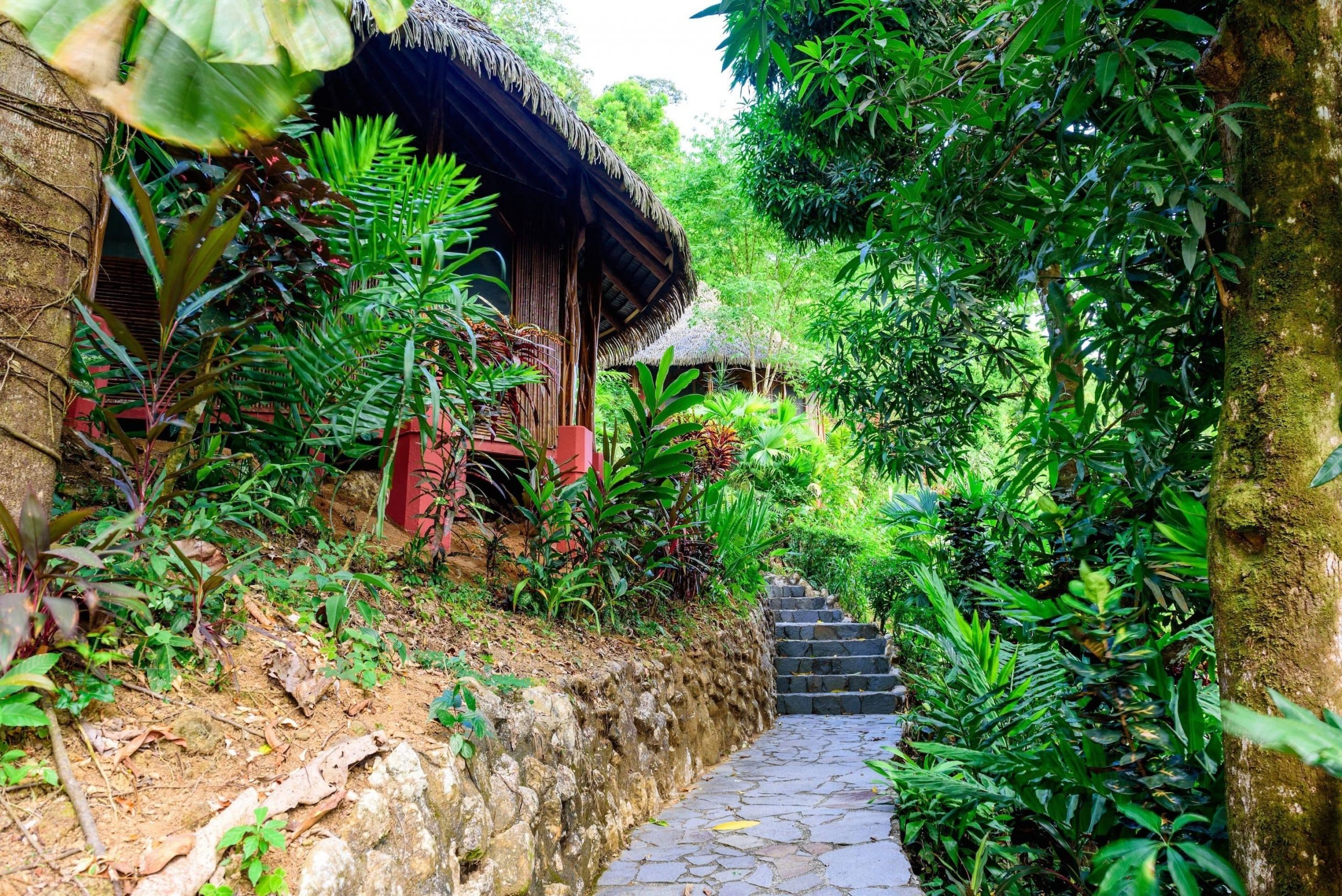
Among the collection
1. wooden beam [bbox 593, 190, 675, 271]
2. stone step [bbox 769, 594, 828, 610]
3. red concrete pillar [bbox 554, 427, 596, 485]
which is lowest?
stone step [bbox 769, 594, 828, 610]

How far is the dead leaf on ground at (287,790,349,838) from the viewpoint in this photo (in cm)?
155

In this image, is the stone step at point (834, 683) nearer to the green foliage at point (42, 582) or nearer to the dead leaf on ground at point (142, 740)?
the dead leaf on ground at point (142, 740)

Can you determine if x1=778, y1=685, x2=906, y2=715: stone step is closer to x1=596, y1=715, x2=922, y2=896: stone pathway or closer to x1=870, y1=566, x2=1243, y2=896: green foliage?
x1=596, y1=715, x2=922, y2=896: stone pathway

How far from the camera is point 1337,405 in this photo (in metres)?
1.28

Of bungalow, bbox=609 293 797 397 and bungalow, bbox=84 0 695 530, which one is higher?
bungalow, bbox=609 293 797 397

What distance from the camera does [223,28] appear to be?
89 centimetres

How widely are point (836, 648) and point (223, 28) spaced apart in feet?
24.5

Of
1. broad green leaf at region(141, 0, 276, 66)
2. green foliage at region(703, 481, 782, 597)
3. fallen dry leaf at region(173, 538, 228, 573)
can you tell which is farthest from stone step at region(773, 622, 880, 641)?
broad green leaf at region(141, 0, 276, 66)

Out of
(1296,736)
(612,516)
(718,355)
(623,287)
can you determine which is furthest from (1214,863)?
(718,355)

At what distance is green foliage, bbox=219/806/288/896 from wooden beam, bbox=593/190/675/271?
15.7 feet

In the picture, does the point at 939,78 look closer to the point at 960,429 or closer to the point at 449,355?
the point at 449,355

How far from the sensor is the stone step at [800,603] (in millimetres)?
8820

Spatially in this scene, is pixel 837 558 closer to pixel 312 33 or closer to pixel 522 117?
pixel 522 117

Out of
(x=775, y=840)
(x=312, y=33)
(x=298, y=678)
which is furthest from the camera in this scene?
(x=775, y=840)
